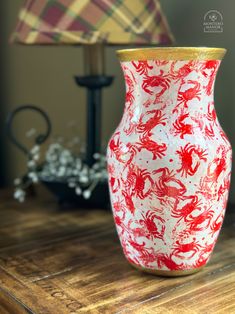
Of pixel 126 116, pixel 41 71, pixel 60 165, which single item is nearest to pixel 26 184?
pixel 60 165

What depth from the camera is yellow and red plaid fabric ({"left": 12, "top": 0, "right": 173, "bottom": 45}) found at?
0.90 metres

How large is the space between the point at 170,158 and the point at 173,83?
4.1 inches

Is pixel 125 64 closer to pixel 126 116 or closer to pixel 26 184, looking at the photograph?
pixel 126 116

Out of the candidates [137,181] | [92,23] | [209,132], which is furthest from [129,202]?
[92,23]

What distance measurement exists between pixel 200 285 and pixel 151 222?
11 cm

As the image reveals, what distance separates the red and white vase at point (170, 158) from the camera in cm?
66

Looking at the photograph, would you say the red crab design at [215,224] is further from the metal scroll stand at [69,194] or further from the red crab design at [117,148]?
the metal scroll stand at [69,194]

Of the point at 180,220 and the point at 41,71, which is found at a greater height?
the point at 41,71

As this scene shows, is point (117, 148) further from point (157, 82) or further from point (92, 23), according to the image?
point (92, 23)

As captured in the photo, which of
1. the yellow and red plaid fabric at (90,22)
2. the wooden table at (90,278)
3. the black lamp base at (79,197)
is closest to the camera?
the wooden table at (90,278)

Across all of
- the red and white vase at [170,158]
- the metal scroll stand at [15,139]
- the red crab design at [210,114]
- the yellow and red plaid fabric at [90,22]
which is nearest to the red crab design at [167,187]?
the red and white vase at [170,158]

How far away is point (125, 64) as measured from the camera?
27.5 inches
